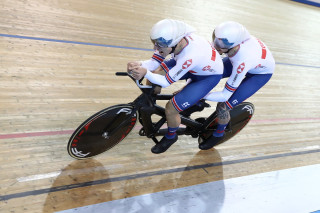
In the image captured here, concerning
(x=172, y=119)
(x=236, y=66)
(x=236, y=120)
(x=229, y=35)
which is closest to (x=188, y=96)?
(x=172, y=119)

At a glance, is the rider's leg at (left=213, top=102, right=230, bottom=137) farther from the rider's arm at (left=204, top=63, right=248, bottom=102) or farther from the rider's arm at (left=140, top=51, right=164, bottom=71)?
the rider's arm at (left=140, top=51, right=164, bottom=71)

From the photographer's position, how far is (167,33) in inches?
93.5

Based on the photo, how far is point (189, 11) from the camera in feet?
24.5

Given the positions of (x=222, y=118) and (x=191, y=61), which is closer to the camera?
(x=191, y=61)

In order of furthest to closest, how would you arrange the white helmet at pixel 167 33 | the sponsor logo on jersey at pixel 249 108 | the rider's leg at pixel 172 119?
the sponsor logo on jersey at pixel 249 108
the rider's leg at pixel 172 119
the white helmet at pixel 167 33

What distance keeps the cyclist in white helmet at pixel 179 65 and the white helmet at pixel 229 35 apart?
10 centimetres

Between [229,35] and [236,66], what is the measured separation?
0.29 metres

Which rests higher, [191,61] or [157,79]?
[191,61]

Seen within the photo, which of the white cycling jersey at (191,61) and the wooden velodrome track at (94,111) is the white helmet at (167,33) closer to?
the white cycling jersey at (191,61)

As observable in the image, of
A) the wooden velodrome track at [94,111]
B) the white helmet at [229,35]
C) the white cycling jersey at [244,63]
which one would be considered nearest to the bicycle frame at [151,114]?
the wooden velodrome track at [94,111]

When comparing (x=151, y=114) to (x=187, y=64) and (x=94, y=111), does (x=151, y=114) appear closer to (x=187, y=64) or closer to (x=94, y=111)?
(x=187, y=64)

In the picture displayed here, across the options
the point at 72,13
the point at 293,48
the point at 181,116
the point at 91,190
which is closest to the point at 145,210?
the point at 91,190

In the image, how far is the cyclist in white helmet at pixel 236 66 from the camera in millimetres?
2688

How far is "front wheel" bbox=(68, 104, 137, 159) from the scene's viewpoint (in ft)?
8.56
